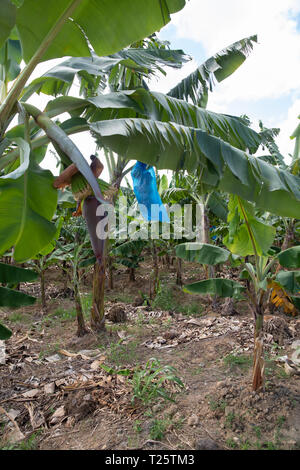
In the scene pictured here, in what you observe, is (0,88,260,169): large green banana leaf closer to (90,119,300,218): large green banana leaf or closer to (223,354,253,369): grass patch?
(90,119,300,218): large green banana leaf

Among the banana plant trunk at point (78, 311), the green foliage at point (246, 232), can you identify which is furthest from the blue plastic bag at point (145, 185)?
the banana plant trunk at point (78, 311)

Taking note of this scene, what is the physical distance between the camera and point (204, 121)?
3.45 m

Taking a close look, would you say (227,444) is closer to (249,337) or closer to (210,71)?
(249,337)

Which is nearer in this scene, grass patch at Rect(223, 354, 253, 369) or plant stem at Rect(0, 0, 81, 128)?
plant stem at Rect(0, 0, 81, 128)

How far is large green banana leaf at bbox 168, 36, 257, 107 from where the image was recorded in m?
5.41

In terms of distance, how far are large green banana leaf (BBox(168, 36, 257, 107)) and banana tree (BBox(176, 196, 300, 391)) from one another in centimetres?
291

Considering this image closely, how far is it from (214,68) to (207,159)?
3401 millimetres

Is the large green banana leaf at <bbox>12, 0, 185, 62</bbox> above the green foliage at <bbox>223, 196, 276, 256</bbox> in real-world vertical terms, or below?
above

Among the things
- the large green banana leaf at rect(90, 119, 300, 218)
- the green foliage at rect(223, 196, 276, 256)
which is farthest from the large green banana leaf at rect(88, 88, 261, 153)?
the green foliage at rect(223, 196, 276, 256)

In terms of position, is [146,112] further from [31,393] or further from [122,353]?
[122,353]

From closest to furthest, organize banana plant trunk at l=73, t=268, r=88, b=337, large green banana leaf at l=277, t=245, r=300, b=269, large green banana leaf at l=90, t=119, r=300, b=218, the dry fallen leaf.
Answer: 1. large green banana leaf at l=90, t=119, r=300, b=218
2. large green banana leaf at l=277, t=245, r=300, b=269
3. the dry fallen leaf
4. banana plant trunk at l=73, t=268, r=88, b=337

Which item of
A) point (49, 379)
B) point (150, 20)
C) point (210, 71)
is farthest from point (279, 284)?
point (210, 71)

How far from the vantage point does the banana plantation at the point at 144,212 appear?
226 centimetres

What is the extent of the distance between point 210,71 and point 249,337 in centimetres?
495
